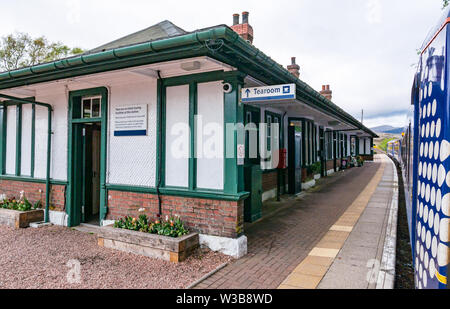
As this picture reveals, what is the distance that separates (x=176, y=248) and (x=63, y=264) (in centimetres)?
170

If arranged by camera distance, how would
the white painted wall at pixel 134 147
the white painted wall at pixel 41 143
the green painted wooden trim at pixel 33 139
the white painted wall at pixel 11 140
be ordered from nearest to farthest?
the white painted wall at pixel 134 147
the white painted wall at pixel 41 143
the green painted wooden trim at pixel 33 139
the white painted wall at pixel 11 140

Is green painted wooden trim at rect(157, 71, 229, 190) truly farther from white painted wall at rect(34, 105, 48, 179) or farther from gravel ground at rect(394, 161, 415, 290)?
white painted wall at rect(34, 105, 48, 179)

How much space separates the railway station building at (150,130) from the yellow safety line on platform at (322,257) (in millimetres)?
999

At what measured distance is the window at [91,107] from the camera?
20.1 feet

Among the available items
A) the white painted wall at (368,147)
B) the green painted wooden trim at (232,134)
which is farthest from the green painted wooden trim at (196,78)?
the white painted wall at (368,147)

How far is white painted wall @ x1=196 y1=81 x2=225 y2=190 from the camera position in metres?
4.59

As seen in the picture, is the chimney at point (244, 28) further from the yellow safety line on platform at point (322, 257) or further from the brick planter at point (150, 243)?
the brick planter at point (150, 243)

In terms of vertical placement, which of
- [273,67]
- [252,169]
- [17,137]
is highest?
[273,67]

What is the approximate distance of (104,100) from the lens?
18.7 ft

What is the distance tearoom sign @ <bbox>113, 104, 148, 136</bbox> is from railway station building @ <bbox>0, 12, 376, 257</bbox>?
0.06 ft

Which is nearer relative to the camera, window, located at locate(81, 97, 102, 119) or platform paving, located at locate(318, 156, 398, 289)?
platform paving, located at locate(318, 156, 398, 289)

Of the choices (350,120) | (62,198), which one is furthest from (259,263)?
(350,120)

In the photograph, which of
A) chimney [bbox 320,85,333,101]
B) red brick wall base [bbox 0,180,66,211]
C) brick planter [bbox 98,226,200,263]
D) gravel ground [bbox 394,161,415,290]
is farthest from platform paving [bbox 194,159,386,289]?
chimney [bbox 320,85,333,101]
